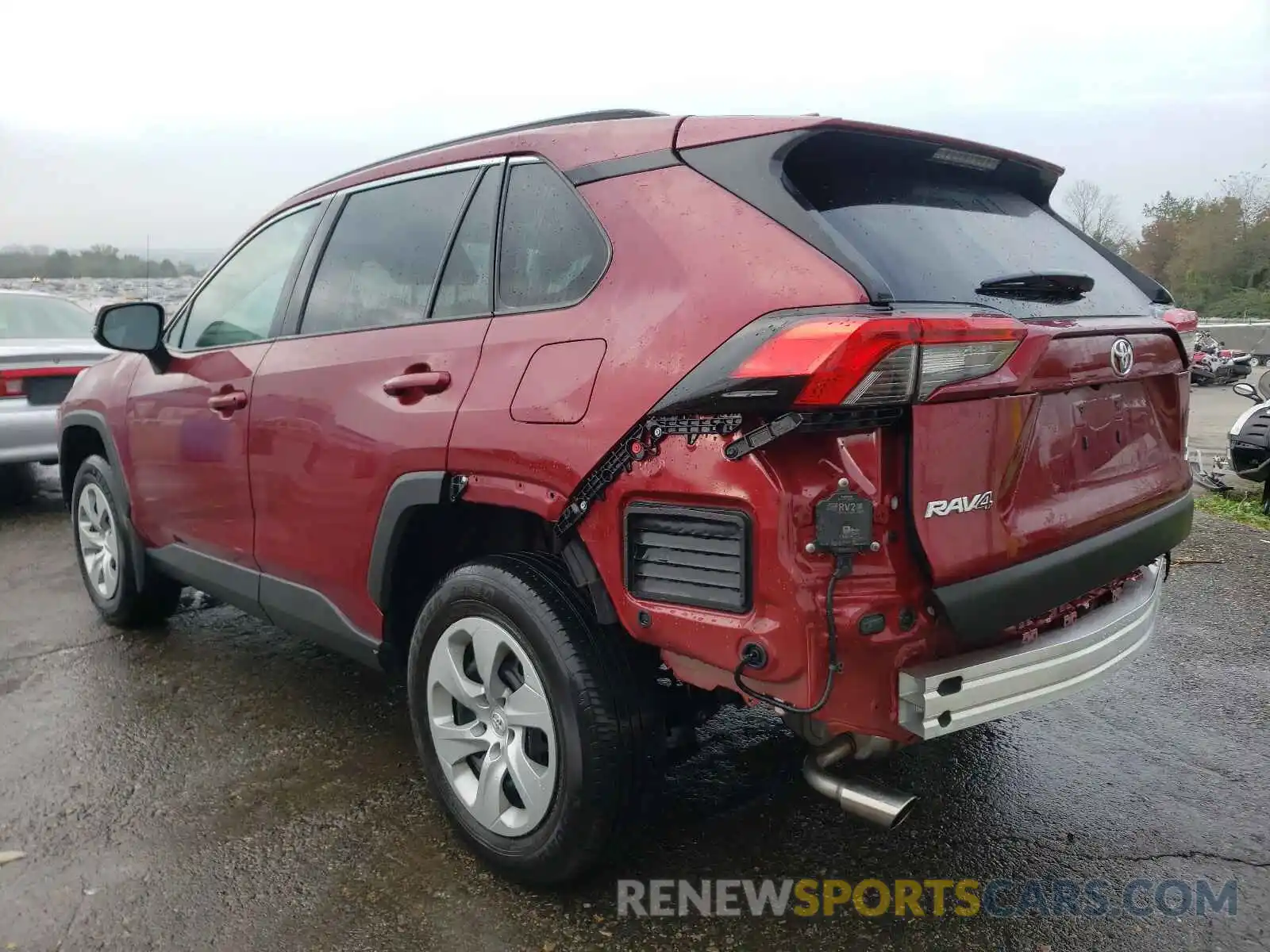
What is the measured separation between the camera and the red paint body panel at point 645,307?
188 cm

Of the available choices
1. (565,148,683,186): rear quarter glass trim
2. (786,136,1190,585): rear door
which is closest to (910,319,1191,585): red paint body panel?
(786,136,1190,585): rear door

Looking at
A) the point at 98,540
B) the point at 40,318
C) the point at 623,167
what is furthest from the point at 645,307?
the point at 40,318

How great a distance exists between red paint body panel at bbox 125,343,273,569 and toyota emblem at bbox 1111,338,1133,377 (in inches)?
104

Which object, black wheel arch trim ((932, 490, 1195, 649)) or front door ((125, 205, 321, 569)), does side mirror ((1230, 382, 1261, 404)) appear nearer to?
black wheel arch trim ((932, 490, 1195, 649))

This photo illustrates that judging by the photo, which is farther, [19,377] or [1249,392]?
[1249,392]

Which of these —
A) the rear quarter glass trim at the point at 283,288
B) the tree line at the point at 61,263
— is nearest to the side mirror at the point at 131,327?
the rear quarter glass trim at the point at 283,288

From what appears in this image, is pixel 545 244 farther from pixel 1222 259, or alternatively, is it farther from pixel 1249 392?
pixel 1222 259

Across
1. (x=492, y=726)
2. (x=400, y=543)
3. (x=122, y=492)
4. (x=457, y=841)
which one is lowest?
(x=457, y=841)

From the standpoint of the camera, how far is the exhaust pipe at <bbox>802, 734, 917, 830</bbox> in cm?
191

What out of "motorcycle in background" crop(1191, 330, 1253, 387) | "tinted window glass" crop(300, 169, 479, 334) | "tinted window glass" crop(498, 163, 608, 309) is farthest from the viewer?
"motorcycle in background" crop(1191, 330, 1253, 387)

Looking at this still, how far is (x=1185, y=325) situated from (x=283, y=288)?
2.94m

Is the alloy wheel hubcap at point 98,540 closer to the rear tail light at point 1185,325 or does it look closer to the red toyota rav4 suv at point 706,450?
the red toyota rav4 suv at point 706,450

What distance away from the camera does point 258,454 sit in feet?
10.2

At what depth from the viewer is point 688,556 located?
1937 mm
